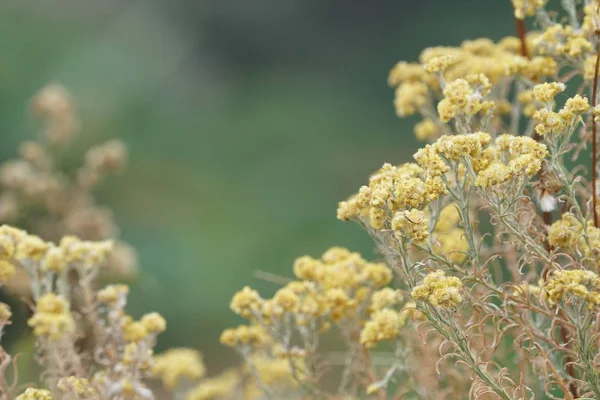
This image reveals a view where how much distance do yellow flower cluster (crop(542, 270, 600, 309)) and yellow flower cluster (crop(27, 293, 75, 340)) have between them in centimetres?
35

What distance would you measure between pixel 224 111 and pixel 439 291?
2.85 metres

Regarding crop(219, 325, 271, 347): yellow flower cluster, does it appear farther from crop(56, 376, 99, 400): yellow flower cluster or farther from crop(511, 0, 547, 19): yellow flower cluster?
crop(511, 0, 547, 19): yellow flower cluster

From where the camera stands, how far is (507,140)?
627 millimetres

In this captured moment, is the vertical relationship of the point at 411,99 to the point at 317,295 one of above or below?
above

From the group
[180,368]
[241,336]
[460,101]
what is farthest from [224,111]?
[460,101]

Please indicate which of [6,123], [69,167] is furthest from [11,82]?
[69,167]

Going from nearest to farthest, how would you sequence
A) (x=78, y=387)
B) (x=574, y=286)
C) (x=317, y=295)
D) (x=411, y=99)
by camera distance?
(x=574, y=286)
(x=78, y=387)
(x=317, y=295)
(x=411, y=99)

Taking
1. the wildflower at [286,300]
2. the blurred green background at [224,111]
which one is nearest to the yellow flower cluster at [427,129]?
the wildflower at [286,300]

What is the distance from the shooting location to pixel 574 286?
0.54 metres

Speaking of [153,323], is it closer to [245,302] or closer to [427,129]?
[245,302]

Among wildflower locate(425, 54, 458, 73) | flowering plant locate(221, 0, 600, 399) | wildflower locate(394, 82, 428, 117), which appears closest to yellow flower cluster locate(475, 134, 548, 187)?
flowering plant locate(221, 0, 600, 399)

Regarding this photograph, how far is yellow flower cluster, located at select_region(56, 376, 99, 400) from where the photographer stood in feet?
2.10

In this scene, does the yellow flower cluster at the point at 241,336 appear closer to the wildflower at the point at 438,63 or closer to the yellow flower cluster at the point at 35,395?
the yellow flower cluster at the point at 35,395

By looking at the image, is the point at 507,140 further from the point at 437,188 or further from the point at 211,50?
the point at 211,50
